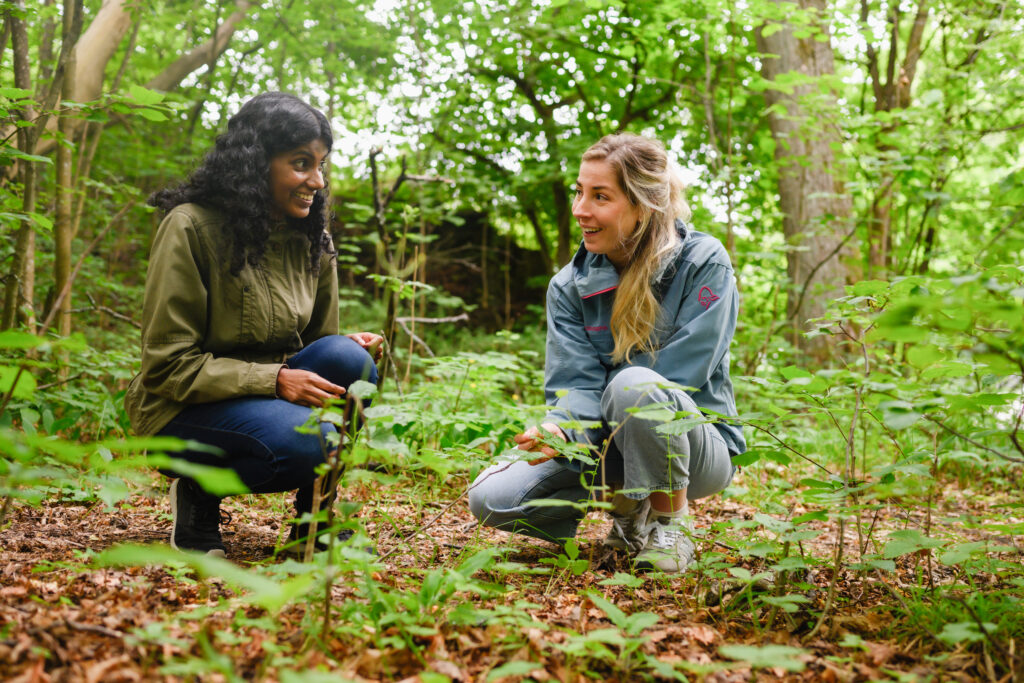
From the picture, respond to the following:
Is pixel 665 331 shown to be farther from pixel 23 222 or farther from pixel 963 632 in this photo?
pixel 23 222

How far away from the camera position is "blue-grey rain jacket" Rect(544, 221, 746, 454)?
225 cm

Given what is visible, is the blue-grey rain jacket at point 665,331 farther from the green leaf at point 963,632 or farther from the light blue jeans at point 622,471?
the green leaf at point 963,632

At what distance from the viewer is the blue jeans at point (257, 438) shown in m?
2.08

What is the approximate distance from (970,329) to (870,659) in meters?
A: 0.73

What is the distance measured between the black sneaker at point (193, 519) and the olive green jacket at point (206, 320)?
0.71 ft

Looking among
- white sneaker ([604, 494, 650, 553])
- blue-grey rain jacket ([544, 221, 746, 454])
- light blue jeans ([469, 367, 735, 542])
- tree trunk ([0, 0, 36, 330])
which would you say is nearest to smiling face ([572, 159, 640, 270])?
blue-grey rain jacket ([544, 221, 746, 454])

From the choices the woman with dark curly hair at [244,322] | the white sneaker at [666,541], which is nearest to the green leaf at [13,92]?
the woman with dark curly hair at [244,322]

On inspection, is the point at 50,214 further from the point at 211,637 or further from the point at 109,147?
the point at 109,147

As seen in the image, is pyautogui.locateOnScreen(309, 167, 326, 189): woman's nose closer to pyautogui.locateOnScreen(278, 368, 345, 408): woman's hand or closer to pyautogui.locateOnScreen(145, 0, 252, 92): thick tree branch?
pyautogui.locateOnScreen(278, 368, 345, 408): woman's hand

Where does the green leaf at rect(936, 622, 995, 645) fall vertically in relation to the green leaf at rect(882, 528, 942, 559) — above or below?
below

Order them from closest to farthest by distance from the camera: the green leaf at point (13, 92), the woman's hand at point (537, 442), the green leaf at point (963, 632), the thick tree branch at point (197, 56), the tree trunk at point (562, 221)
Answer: the green leaf at point (963, 632), the woman's hand at point (537, 442), the green leaf at point (13, 92), the thick tree branch at point (197, 56), the tree trunk at point (562, 221)

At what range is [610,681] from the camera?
1.37 m

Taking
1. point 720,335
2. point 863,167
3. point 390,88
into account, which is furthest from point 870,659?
point 390,88

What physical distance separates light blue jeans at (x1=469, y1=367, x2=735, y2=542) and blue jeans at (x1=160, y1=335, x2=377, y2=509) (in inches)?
23.1
